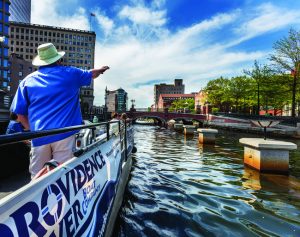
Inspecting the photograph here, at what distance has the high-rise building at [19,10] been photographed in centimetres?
10188

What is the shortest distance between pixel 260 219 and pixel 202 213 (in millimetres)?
936

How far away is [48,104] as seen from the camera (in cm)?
264

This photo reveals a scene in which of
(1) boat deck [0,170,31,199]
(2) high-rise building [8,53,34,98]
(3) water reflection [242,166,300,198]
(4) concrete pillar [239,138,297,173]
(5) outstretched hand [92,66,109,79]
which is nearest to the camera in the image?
(5) outstretched hand [92,66,109,79]

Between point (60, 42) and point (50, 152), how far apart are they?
10671cm

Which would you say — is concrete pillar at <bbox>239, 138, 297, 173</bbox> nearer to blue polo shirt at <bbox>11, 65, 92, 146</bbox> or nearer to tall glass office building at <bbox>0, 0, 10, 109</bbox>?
blue polo shirt at <bbox>11, 65, 92, 146</bbox>

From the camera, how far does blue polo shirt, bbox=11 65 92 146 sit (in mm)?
2625

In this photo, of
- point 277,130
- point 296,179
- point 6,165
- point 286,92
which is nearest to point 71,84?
point 6,165

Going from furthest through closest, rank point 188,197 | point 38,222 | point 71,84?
point 188,197 < point 71,84 < point 38,222

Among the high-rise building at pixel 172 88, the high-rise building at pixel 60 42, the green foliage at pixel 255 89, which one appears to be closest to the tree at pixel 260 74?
the green foliage at pixel 255 89

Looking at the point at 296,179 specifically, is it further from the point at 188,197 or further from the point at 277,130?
the point at 277,130

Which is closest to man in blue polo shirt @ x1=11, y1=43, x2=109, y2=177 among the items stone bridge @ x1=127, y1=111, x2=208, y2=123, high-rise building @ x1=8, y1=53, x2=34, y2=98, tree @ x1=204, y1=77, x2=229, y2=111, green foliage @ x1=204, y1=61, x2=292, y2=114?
green foliage @ x1=204, y1=61, x2=292, y2=114

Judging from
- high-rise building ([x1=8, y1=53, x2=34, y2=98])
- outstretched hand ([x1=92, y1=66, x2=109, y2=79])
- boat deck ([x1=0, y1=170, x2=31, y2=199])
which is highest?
high-rise building ([x1=8, y1=53, x2=34, y2=98])

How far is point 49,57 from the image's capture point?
9.18 ft

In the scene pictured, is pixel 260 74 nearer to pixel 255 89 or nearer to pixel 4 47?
pixel 255 89
